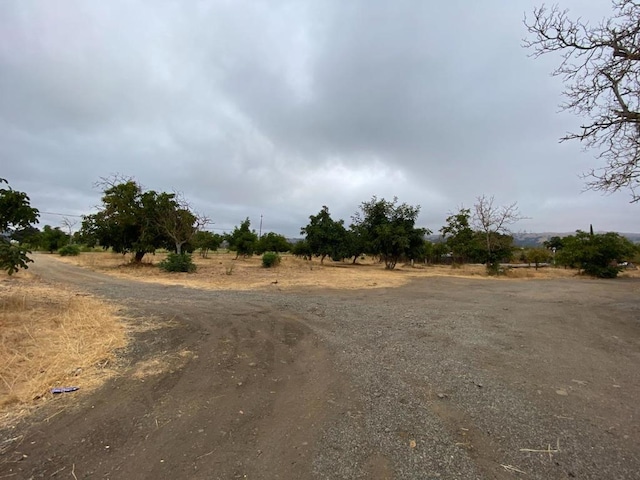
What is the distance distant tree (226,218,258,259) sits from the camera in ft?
122

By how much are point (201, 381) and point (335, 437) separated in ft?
5.95

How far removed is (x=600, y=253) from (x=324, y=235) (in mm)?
20177

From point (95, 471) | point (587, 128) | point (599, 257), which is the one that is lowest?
point (95, 471)

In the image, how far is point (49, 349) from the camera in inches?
180

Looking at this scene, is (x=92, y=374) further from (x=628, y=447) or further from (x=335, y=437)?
(x=628, y=447)

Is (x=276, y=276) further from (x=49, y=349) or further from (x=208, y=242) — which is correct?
(x=208, y=242)

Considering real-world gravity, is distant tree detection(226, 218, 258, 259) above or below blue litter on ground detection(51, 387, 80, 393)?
above

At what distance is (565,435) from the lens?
106 inches

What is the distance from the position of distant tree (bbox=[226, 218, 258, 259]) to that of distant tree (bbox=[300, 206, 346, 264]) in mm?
7900

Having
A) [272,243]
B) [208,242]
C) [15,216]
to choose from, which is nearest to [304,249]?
[272,243]

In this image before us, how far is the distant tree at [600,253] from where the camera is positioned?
20234mm

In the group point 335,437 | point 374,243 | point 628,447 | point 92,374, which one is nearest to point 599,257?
point 374,243

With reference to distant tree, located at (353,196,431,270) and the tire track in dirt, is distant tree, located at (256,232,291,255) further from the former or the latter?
the tire track in dirt

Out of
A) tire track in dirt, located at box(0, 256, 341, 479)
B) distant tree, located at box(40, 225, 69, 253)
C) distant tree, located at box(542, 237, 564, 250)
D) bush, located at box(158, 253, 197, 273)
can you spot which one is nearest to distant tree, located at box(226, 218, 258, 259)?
bush, located at box(158, 253, 197, 273)
